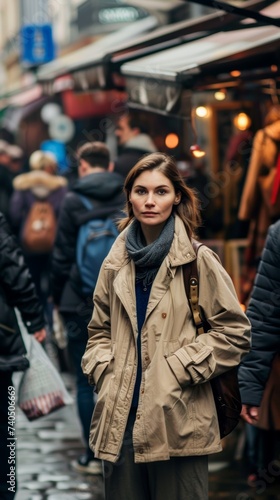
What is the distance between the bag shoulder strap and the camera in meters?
5.30

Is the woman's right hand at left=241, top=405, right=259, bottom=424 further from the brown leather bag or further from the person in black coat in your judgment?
the person in black coat

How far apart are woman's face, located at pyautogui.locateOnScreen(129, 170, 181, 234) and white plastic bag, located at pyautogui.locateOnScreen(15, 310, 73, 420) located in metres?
2.01

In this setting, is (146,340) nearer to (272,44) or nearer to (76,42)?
(272,44)

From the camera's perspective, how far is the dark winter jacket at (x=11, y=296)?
6699mm

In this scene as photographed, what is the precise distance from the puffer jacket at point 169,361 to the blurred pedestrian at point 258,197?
12.8ft

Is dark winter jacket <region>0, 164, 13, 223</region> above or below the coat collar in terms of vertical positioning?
below

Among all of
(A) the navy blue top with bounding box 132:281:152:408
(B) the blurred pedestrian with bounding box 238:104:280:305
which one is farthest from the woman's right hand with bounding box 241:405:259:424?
(B) the blurred pedestrian with bounding box 238:104:280:305

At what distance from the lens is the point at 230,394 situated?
539 centimetres

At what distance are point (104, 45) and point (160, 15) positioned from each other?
189cm

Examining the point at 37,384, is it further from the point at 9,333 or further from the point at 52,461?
the point at 52,461

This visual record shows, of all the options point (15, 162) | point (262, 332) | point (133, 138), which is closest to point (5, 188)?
point (15, 162)

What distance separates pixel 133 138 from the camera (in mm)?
Result: 10211

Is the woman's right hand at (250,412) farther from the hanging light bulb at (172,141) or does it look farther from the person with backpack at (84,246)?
the hanging light bulb at (172,141)

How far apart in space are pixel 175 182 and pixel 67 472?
366cm
